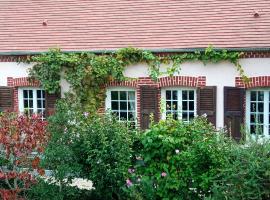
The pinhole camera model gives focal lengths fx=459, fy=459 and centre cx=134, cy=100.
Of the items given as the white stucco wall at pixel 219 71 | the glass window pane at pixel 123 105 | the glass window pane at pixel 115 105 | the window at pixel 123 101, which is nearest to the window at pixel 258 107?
the white stucco wall at pixel 219 71

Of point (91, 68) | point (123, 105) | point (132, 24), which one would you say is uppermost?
point (132, 24)

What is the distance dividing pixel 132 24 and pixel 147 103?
275cm

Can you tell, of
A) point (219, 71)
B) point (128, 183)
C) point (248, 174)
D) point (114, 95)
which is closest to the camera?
point (248, 174)

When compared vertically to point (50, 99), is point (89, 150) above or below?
below

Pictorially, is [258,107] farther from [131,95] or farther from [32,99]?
[32,99]

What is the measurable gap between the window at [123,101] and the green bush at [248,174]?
756cm

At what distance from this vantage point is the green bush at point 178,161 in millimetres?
6883

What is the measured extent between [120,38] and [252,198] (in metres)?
9.13

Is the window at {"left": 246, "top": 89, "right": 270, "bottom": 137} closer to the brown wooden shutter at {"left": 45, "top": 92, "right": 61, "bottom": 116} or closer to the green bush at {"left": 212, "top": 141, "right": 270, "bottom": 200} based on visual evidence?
the brown wooden shutter at {"left": 45, "top": 92, "right": 61, "bottom": 116}

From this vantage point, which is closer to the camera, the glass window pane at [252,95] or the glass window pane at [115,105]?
the glass window pane at [252,95]

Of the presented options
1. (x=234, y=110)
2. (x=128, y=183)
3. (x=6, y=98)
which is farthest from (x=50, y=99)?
(x=128, y=183)

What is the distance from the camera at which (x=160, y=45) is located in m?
13.3

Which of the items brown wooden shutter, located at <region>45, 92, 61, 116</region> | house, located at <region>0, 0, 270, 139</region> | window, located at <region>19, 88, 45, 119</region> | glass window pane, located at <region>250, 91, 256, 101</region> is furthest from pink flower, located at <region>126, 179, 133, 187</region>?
window, located at <region>19, 88, 45, 119</region>

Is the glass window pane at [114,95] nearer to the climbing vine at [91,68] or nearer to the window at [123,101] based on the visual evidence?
the window at [123,101]
